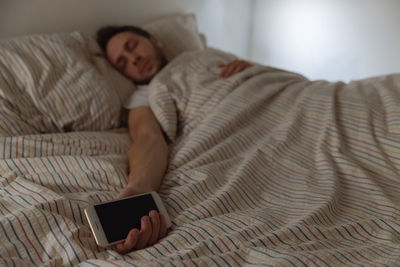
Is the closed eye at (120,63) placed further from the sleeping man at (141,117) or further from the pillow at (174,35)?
the pillow at (174,35)

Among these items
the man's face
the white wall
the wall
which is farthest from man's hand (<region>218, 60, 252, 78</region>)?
the white wall

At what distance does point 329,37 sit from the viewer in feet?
7.75

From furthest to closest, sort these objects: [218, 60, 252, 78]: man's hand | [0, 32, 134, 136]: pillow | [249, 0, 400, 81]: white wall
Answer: [249, 0, 400, 81]: white wall, [218, 60, 252, 78]: man's hand, [0, 32, 134, 136]: pillow

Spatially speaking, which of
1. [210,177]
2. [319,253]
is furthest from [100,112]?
[319,253]

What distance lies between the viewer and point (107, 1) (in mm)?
1699

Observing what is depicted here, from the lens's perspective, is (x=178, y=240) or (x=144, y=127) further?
(x=144, y=127)

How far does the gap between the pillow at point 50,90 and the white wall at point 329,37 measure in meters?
1.48

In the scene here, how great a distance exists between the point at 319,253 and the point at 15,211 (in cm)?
53

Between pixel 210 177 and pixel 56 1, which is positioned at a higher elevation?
pixel 56 1

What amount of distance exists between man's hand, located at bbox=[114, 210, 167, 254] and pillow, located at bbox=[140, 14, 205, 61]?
98cm

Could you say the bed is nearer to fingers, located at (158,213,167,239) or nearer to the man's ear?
fingers, located at (158,213,167,239)

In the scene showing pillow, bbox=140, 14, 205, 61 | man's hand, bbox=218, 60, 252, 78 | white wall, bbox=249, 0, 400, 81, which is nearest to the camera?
man's hand, bbox=218, 60, 252, 78

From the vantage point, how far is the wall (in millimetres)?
1421

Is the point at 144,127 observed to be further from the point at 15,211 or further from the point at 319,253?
the point at 319,253
